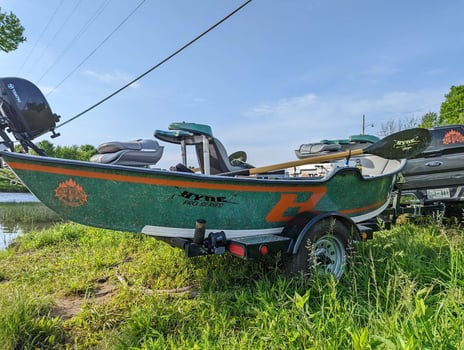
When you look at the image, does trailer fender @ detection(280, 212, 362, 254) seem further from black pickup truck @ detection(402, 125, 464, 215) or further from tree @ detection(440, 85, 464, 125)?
tree @ detection(440, 85, 464, 125)

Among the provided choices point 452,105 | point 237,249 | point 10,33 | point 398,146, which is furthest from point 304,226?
point 452,105

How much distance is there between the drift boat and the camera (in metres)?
2.05

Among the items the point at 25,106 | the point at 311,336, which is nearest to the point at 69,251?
the point at 25,106

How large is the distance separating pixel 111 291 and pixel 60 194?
1.42 metres

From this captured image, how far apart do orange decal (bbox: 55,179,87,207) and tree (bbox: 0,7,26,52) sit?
22324 millimetres

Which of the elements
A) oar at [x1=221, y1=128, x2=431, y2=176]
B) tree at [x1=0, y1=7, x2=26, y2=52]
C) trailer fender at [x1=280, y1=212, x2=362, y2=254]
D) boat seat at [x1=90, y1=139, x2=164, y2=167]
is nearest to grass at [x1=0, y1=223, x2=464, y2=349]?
trailer fender at [x1=280, y1=212, x2=362, y2=254]

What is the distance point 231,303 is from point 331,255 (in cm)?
112

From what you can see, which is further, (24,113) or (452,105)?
(452,105)

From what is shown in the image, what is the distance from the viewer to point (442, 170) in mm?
4496

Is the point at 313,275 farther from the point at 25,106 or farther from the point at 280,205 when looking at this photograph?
the point at 25,106

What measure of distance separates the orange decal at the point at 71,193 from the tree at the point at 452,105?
36581mm

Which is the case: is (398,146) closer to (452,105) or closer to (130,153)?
(130,153)

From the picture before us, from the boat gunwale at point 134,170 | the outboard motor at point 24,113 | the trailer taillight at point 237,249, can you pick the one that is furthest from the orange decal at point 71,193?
the outboard motor at point 24,113

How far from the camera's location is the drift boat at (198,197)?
2049 mm
